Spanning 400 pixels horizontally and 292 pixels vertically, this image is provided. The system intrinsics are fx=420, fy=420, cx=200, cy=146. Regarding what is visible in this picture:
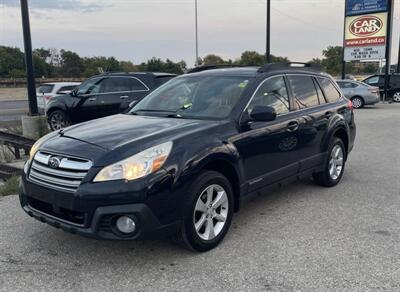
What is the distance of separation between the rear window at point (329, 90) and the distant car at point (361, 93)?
53.3 feet

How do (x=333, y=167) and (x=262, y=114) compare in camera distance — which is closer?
(x=262, y=114)

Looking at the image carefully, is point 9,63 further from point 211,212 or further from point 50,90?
point 211,212

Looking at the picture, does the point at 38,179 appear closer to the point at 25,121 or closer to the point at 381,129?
the point at 25,121

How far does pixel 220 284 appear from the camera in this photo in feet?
11.0

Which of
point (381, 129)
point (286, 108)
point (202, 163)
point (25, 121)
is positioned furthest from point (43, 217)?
point (381, 129)

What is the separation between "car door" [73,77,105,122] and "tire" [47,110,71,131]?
241 mm

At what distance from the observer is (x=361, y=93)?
21.8 meters

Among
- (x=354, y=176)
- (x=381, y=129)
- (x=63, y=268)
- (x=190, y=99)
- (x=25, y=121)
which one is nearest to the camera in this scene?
(x=63, y=268)

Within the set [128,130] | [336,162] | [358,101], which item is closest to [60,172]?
[128,130]

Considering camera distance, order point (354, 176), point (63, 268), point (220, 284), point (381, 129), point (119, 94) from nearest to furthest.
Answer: point (220, 284), point (63, 268), point (354, 176), point (119, 94), point (381, 129)

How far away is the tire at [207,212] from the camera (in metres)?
3.68

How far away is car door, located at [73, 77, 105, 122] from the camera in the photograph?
11.2 m

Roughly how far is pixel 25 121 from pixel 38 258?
6.87 meters

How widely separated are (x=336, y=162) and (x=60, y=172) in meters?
4.25
